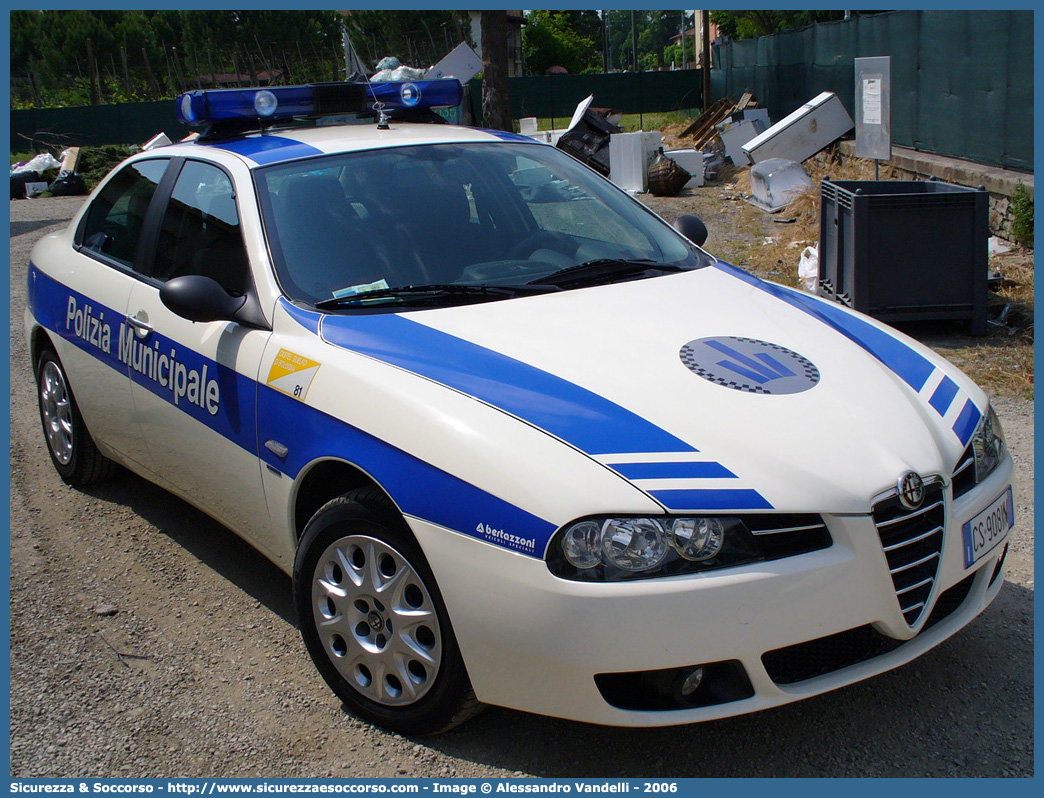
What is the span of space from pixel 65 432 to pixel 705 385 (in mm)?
3420

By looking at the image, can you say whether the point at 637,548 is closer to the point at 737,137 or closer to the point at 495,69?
the point at 495,69

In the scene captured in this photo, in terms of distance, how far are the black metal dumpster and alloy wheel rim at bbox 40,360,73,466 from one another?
512 centimetres

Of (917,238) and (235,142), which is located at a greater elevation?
(235,142)

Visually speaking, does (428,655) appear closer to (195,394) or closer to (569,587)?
(569,587)

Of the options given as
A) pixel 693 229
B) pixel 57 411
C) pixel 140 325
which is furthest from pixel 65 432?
pixel 693 229

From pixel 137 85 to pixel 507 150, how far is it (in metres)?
46.0

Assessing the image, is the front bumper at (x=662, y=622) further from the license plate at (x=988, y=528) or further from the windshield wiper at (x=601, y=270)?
the windshield wiper at (x=601, y=270)

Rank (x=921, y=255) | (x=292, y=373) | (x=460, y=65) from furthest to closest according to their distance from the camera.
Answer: (x=460, y=65), (x=921, y=255), (x=292, y=373)

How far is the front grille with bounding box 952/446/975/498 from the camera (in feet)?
8.99

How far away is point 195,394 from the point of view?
3.49 metres

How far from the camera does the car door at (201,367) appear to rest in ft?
10.7

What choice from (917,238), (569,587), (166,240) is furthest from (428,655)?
(917,238)

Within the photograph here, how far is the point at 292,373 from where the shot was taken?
9.93ft

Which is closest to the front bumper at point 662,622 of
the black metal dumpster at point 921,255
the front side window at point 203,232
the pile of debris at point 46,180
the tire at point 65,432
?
the front side window at point 203,232
